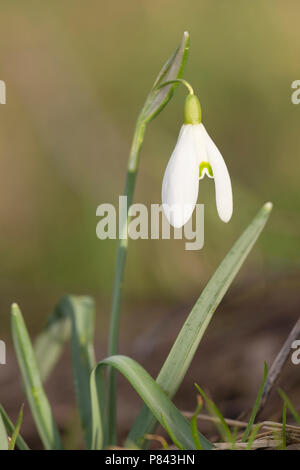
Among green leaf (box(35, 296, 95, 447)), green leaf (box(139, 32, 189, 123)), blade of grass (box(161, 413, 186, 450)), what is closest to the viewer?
blade of grass (box(161, 413, 186, 450))

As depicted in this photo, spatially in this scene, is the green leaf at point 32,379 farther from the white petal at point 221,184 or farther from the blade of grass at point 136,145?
the white petal at point 221,184

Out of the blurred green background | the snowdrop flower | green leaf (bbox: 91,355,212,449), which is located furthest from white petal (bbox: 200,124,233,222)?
the blurred green background

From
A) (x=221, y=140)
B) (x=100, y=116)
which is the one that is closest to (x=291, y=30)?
(x=221, y=140)

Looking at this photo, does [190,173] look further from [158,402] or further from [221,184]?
[158,402]

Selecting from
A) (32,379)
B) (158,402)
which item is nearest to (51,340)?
(32,379)

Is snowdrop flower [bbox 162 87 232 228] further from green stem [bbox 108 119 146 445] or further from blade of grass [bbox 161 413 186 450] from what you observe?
blade of grass [bbox 161 413 186 450]

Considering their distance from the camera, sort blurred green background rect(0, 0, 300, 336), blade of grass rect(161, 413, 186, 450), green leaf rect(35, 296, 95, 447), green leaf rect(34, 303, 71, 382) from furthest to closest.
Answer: blurred green background rect(0, 0, 300, 336) → green leaf rect(34, 303, 71, 382) → green leaf rect(35, 296, 95, 447) → blade of grass rect(161, 413, 186, 450)

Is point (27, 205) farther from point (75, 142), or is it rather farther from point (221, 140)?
point (221, 140)

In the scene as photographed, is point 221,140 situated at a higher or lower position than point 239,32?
lower
